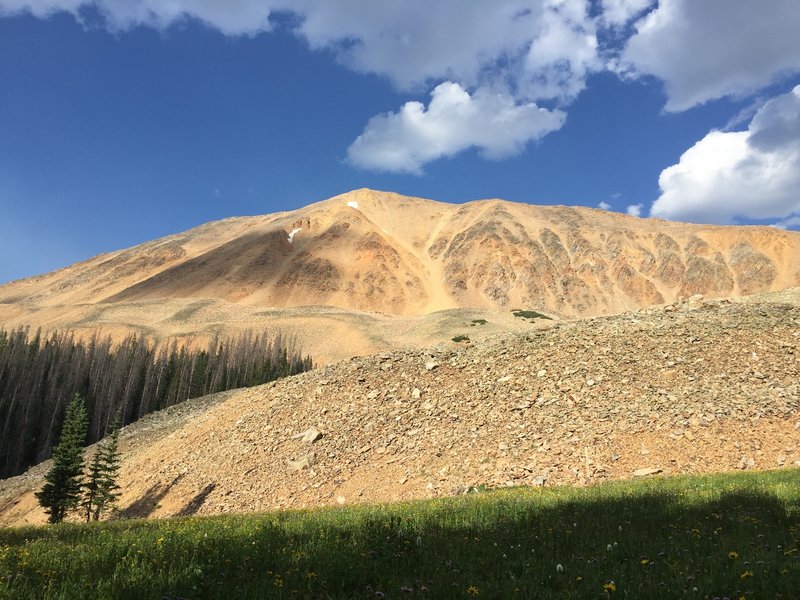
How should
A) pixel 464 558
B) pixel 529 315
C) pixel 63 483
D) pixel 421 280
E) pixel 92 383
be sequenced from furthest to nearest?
pixel 421 280 → pixel 529 315 → pixel 92 383 → pixel 63 483 → pixel 464 558

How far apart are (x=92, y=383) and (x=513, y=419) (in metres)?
85.6

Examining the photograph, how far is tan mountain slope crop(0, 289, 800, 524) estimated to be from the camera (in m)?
23.2

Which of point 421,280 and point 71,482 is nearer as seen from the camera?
point 71,482

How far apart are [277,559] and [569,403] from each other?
23.9 metres

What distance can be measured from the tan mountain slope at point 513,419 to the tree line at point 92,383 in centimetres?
4777

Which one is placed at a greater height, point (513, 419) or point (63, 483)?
point (513, 419)

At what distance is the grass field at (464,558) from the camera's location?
17.7 ft

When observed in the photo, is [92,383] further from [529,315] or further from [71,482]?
[529,315]

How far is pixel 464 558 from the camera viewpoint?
269 inches

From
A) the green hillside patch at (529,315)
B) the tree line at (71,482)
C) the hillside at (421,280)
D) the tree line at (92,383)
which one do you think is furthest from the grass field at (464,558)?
the hillside at (421,280)

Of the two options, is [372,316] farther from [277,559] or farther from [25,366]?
[277,559]

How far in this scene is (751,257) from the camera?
18600 centimetres

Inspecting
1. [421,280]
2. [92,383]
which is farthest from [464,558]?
[421,280]

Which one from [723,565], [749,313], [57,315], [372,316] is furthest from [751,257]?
[57,315]
